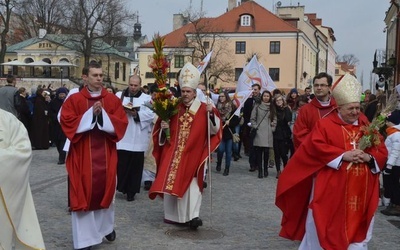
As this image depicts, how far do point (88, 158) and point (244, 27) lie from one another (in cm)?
5470

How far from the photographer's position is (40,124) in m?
16.2

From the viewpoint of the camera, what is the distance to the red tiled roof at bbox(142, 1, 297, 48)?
58125 mm

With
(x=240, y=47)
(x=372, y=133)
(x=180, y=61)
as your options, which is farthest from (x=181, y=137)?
(x=240, y=47)

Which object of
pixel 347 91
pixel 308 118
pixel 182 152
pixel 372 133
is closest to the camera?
pixel 372 133

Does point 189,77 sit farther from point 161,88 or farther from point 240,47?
point 240,47

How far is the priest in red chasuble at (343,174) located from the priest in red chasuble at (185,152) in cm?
226

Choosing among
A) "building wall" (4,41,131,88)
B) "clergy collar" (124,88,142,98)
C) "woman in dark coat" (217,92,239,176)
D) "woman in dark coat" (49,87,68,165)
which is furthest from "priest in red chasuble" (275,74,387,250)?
"building wall" (4,41,131,88)

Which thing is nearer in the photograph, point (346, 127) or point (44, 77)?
point (346, 127)

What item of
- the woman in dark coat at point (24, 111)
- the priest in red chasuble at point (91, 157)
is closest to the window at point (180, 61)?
the woman in dark coat at point (24, 111)

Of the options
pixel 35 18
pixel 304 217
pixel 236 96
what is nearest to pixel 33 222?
pixel 304 217

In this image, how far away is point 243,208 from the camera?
8.63m

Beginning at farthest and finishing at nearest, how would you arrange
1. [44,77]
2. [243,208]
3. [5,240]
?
[44,77], [243,208], [5,240]

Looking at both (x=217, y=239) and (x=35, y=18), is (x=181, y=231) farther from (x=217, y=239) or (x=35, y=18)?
(x=35, y=18)

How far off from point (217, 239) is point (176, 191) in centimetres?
78
